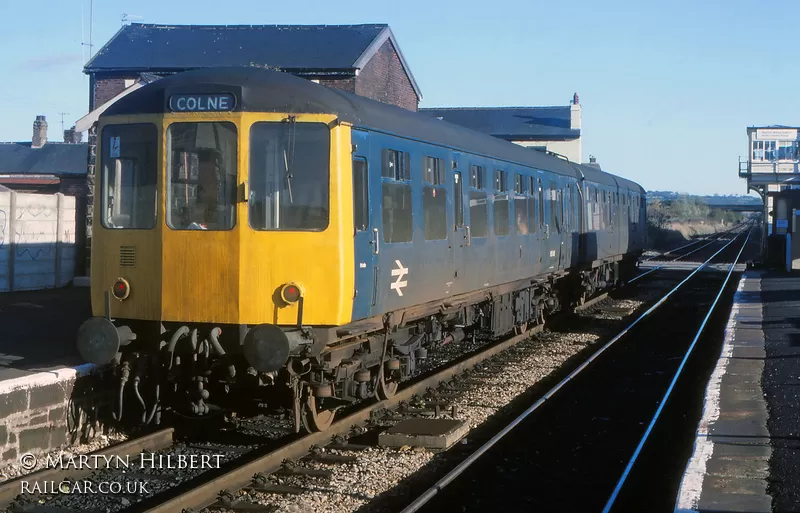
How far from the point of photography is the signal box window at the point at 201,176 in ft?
24.7

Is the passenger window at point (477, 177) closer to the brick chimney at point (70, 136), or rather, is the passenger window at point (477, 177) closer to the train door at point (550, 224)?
the train door at point (550, 224)

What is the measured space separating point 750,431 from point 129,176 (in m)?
5.99

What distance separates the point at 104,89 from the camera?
25.4m

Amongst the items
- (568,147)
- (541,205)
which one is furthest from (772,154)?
(541,205)

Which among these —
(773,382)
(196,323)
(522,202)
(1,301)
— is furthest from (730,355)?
(1,301)

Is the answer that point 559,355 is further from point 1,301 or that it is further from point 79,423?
point 1,301

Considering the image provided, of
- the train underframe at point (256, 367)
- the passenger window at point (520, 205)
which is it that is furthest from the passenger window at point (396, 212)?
the passenger window at point (520, 205)

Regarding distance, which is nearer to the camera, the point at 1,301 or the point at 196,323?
the point at 196,323

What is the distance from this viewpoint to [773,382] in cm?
1109

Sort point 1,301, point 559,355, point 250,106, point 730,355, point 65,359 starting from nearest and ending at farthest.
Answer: point 250,106 < point 65,359 < point 730,355 < point 559,355 < point 1,301

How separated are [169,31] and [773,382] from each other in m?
22.0

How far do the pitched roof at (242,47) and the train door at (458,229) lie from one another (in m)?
14.8

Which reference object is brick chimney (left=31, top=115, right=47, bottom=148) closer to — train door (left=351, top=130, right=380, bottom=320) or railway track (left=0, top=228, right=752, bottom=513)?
railway track (left=0, top=228, right=752, bottom=513)

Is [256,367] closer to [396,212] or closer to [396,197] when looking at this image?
[396,212]
